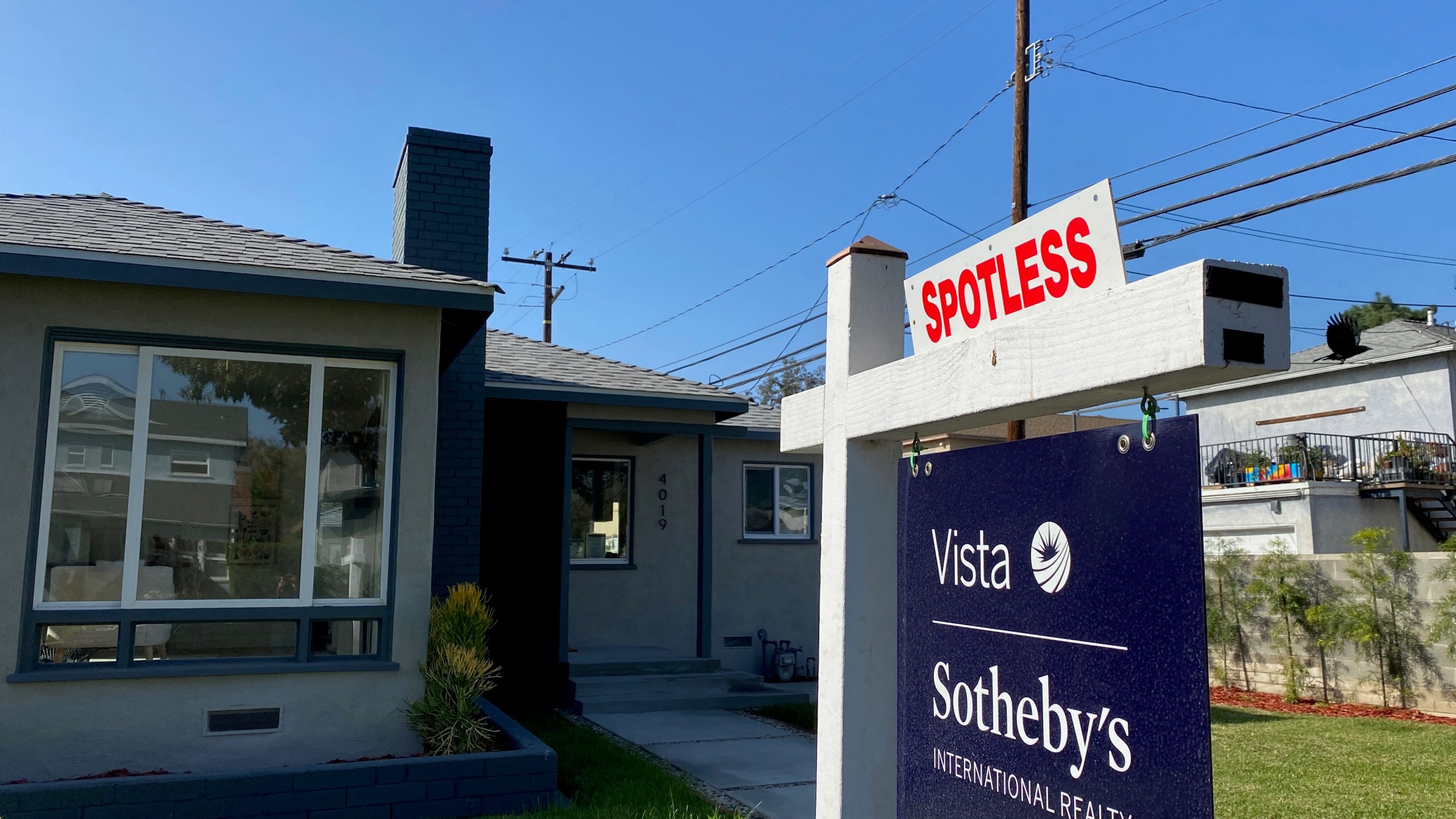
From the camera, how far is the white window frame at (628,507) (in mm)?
13016

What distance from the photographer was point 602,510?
521 inches

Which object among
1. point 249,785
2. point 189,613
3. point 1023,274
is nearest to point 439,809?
point 249,785

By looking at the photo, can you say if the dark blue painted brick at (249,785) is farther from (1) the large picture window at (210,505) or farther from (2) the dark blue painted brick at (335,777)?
(1) the large picture window at (210,505)

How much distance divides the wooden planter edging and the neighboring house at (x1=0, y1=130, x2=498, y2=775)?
590mm

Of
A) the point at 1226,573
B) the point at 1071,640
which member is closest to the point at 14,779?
the point at 1071,640

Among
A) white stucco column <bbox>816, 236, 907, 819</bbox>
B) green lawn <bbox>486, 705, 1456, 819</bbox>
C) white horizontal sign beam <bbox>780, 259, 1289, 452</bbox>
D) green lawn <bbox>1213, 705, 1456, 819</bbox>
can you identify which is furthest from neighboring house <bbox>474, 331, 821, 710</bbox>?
white horizontal sign beam <bbox>780, 259, 1289, 452</bbox>

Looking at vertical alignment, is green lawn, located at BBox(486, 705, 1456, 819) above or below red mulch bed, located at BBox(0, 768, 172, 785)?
below

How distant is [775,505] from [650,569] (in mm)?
2127

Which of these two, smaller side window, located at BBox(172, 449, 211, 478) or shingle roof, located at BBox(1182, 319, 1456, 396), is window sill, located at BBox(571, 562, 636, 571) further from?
shingle roof, located at BBox(1182, 319, 1456, 396)

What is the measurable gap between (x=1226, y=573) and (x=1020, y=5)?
8398 mm

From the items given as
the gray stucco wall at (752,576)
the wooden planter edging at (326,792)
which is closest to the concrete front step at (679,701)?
the gray stucco wall at (752,576)

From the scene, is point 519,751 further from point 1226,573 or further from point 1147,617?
point 1226,573

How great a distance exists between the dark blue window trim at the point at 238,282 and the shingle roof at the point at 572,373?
3.45 meters

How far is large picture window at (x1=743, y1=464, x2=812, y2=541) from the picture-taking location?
14141 mm
